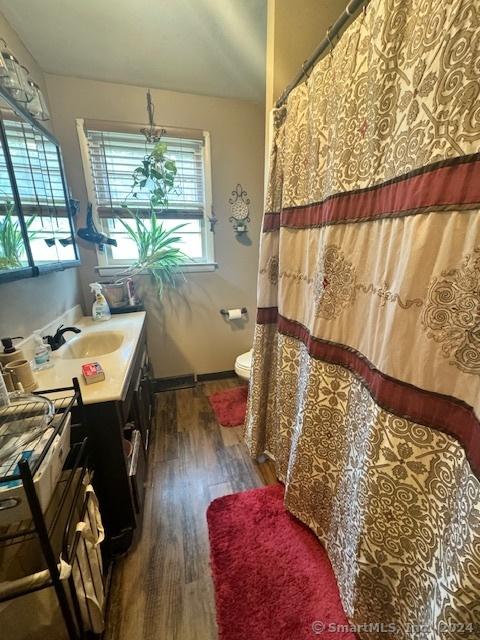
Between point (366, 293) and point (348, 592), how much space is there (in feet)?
3.40

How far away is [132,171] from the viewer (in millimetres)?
2008

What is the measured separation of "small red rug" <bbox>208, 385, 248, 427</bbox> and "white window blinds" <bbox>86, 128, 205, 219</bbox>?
61.6 inches

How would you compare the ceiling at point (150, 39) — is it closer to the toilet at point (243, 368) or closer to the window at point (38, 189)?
the window at point (38, 189)

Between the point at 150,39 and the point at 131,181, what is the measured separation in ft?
2.66

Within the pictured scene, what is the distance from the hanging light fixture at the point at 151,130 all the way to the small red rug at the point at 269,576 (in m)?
2.45

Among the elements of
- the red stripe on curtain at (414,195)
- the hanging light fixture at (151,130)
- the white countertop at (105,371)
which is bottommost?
the white countertop at (105,371)

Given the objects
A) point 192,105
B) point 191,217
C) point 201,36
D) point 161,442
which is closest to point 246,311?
point 191,217

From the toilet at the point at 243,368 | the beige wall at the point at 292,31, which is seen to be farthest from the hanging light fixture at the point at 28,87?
the toilet at the point at 243,368

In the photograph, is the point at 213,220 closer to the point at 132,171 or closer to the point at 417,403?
the point at 132,171

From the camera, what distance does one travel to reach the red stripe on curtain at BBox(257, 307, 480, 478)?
0.57 meters

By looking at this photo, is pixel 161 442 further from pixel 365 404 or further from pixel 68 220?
pixel 68 220

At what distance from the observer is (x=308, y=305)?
114 cm

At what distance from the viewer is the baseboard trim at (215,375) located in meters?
2.56

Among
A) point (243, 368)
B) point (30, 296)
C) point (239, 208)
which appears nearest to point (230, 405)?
point (243, 368)
